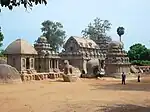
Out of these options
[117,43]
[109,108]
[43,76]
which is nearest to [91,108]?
[109,108]

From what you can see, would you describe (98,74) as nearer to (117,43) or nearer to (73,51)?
(117,43)

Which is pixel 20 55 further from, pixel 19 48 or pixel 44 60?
pixel 44 60

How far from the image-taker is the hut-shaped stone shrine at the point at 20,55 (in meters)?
42.4

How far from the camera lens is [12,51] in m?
42.8

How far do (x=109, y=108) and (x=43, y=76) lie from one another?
25209mm

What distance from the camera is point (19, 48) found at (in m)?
42.7

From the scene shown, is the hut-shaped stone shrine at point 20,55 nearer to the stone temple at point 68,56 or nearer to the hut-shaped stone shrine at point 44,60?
the stone temple at point 68,56

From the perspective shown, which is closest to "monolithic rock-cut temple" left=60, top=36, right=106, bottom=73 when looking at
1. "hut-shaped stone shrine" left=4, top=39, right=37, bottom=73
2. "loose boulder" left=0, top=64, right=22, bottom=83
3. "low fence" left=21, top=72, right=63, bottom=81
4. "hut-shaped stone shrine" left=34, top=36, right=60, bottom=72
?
"hut-shaped stone shrine" left=34, top=36, right=60, bottom=72

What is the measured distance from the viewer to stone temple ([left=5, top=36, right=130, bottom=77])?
43000mm

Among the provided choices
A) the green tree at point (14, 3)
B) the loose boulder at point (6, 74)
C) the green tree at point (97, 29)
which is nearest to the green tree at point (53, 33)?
the green tree at point (97, 29)

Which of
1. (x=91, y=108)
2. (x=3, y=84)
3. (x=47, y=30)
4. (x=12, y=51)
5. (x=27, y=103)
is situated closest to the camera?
(x=91, y=108)

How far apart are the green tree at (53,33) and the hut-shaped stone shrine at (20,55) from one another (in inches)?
1631

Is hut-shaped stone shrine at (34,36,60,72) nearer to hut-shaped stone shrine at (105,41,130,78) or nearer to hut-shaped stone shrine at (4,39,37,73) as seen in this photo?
hut-shaped stone shrine at (4,39,37,73)

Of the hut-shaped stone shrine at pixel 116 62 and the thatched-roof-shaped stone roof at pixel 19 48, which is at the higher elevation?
the thatched-roof-shaped stone roof at pixel 19 48
